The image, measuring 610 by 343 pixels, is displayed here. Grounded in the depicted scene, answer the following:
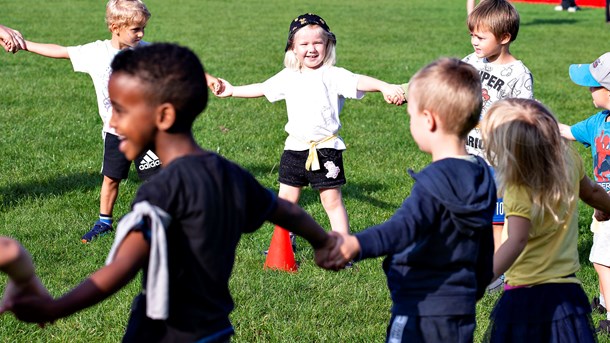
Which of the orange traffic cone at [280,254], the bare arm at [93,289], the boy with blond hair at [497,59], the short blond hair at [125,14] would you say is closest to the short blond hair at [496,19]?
the boy with blond hair at [497,59]

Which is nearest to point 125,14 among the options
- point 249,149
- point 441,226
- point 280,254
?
point 280,254

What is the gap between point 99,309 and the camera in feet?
16.8

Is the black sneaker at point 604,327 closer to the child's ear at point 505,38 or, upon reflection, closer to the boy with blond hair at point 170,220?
the child's ear at point 505,38

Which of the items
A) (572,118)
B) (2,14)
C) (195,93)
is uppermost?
(195,93)

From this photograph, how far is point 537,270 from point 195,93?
1.74 meters

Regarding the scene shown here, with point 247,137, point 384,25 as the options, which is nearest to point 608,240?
point 247,137

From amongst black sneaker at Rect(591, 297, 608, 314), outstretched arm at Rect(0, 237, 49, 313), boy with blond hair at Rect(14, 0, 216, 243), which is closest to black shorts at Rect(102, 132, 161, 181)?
boy with blond hair at Rect(14, 0, 216, 243)

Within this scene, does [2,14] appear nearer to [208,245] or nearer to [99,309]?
[99,309]

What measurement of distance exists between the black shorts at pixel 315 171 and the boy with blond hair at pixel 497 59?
3.03 feet

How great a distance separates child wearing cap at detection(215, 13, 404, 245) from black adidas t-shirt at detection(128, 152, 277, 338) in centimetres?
Result: 315

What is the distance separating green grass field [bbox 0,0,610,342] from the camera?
205 inches

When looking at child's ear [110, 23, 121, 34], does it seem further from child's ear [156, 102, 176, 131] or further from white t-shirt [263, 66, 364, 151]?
child's ear [156, 102, 176, 131]

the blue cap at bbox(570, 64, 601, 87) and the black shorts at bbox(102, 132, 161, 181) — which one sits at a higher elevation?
the blue cap at bbox(570, 64, 601, 87)

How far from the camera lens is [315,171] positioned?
616 cm
